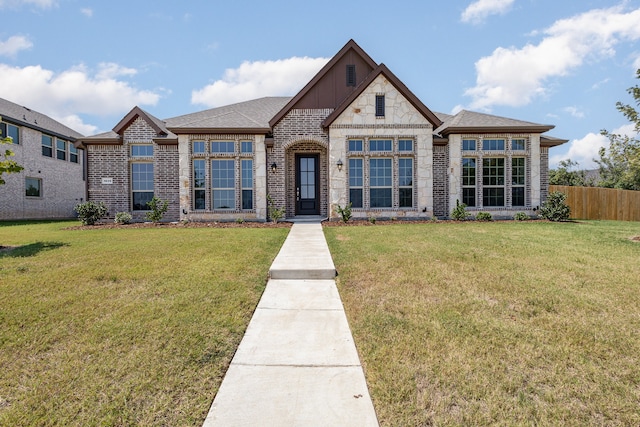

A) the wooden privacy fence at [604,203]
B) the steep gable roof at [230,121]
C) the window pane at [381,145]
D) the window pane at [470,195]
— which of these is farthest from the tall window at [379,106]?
the wooden privacy fence at [604,203]

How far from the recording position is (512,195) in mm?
13984

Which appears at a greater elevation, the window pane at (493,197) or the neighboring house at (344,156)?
the neighboring house at (344,156)

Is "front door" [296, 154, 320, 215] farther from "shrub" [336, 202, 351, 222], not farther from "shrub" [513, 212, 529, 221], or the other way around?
"shrub" [513, 212, 529, 221]

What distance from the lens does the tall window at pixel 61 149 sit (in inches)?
913

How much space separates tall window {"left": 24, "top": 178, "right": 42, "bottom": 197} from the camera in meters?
20.7

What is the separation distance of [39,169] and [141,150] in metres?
12.4

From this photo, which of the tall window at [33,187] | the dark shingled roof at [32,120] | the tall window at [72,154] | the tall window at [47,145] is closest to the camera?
the dark shingled roof at [32,120]

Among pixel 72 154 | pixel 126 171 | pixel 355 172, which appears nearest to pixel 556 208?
pixel 355 172

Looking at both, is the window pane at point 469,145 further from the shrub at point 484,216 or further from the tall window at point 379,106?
the tall window at point 379,106

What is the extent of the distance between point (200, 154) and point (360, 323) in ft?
39.2

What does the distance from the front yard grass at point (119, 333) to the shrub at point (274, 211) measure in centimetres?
614

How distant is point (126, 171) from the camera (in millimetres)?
14531

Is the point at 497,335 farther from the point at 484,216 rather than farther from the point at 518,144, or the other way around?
the point at 518,144

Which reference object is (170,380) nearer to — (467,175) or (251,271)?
(251,271)
